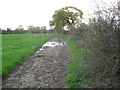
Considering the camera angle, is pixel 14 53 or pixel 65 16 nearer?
pixel 14 53

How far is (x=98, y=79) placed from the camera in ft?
16.7

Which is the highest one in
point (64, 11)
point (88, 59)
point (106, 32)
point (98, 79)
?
point (64, 11)

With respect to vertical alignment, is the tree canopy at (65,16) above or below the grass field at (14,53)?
above

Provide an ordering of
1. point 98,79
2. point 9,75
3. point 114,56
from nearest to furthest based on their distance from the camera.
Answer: point 114,56
point 98,79
point 9,75

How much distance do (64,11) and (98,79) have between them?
125 ft

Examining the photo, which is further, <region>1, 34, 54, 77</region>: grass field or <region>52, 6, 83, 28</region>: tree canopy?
<region>52, 6, 83, 28</region>: tree canopy

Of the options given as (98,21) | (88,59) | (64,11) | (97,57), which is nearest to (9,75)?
(88,59)

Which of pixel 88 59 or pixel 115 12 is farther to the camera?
pixel 88 59

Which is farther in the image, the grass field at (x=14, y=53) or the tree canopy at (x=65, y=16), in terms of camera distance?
the tree canopy at (x=65, y=16)

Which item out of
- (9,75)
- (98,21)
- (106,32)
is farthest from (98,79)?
(9,75)

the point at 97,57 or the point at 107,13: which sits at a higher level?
the point at 107,13

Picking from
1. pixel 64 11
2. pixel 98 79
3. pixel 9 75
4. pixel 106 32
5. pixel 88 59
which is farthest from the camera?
pixel 64 11

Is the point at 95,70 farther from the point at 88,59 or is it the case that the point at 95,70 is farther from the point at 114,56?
the point at 114,56

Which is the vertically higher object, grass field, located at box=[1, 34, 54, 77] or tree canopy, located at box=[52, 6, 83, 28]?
tree canopy, located at box=[52, 6, 83, 28]
